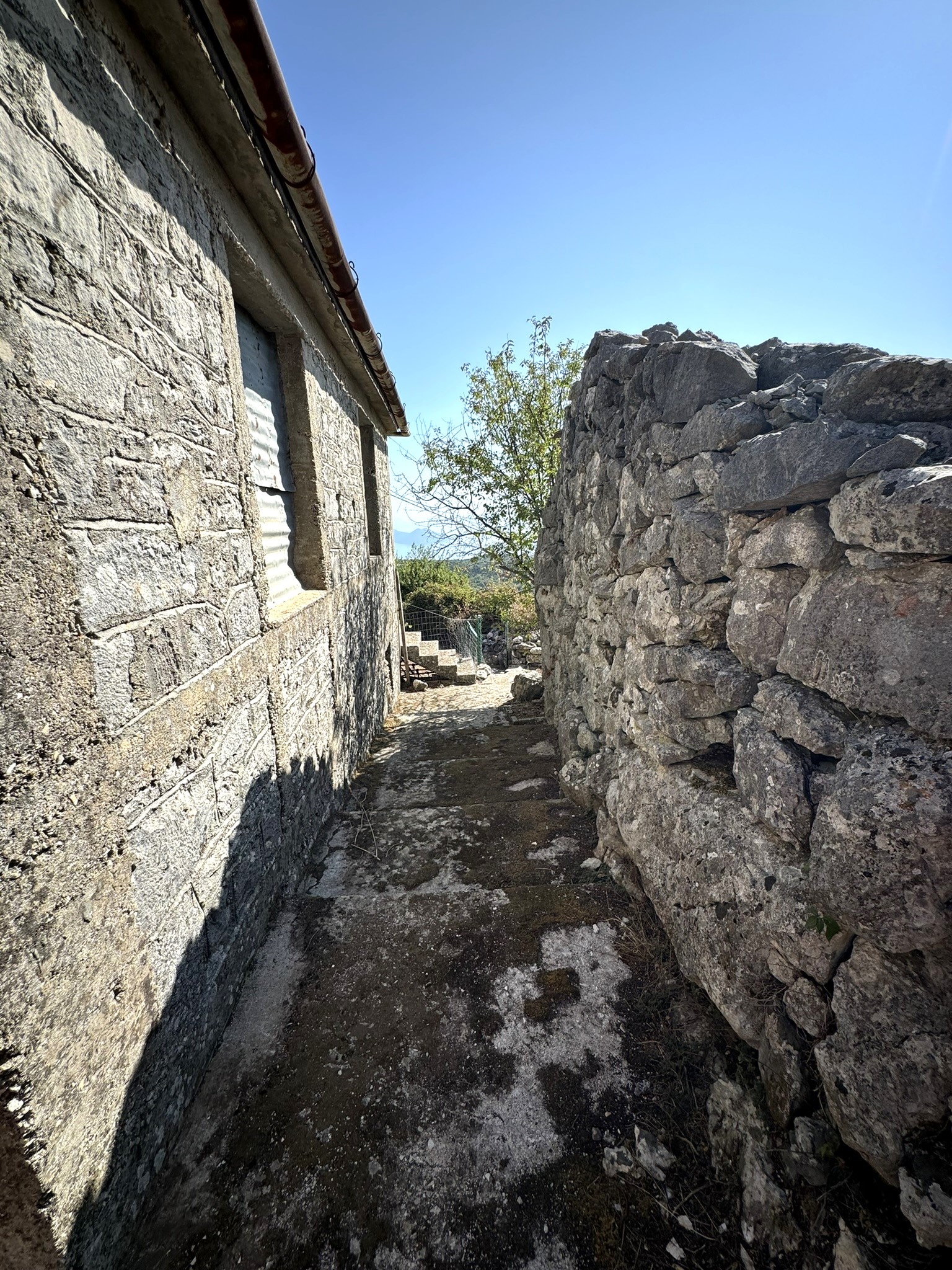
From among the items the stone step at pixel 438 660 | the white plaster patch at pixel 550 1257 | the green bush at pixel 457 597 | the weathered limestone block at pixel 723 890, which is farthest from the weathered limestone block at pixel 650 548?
the green bush at pixel 457 597

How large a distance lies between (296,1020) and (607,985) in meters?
1.38

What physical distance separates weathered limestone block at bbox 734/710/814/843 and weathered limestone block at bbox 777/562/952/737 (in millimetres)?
277

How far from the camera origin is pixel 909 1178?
1244 mm

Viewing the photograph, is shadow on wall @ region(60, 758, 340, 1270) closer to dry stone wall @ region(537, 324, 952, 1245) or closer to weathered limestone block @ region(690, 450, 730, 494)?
dry stone wall @ region(537, 324, 952, 1245)

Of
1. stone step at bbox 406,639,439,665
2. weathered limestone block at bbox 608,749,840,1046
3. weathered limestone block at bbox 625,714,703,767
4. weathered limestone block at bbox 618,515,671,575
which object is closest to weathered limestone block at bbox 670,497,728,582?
weathered limestone block at bbox 618,515,671,575

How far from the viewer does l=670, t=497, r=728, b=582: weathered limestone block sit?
7.64ft

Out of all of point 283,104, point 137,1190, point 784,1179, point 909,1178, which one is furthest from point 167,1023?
point 283,104

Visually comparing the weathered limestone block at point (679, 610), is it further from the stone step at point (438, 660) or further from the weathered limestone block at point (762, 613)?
the stone step at point (438, 660)

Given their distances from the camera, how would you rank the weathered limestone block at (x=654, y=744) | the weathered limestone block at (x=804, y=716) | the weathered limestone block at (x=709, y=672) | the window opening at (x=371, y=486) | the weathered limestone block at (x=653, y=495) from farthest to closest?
the window opening at (x=371, y=486) → the weathered limestone block at (x=653, y=495) → the weathered limestone block at (x=654, y=744) → the weathered limestone block at (x=709, y=672) → the weathered limestone block at (x=804, y=716)

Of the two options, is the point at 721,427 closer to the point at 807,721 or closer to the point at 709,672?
the point at 709,672

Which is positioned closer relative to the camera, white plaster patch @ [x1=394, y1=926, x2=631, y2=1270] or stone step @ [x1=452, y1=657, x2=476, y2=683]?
white plaster patch @ [x1=394, y1=926, x2=631, y2=1270]

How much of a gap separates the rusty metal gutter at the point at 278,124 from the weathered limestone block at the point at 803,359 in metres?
2.49

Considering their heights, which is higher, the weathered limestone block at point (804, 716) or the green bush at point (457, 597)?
the weathered limestone block at point (804, 716)

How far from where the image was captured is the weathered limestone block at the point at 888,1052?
129 cm
